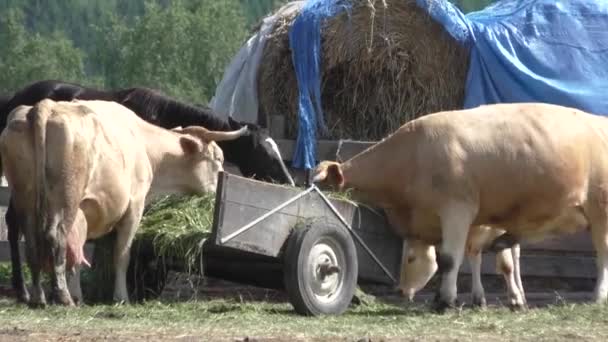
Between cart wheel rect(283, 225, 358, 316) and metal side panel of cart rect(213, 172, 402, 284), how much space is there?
0.13 meters

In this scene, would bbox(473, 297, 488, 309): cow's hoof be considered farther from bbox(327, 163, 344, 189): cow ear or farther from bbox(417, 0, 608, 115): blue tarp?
bbox(417, 0, 608, 115): blue tarp

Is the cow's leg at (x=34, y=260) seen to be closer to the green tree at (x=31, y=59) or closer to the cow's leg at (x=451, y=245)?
the cow's leg at (x=451, y=245)

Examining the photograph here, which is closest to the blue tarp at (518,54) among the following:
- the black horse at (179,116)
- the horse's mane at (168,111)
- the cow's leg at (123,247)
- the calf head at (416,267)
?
the black horse at (179,116)

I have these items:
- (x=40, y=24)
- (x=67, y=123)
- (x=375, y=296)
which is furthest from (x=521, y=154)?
(x=40, y=24)

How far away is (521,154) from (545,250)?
1.96 metres

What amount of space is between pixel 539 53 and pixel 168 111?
3.68 meters

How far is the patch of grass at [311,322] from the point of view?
337 inches

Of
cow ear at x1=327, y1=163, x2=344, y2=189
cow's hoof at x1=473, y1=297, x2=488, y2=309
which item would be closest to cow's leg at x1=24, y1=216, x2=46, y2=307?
cow ear at x1=327, y1=163, x2=344, y2=189

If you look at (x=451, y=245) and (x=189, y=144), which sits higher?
(x=189, y=144)

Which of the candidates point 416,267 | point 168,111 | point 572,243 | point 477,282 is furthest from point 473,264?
point 168,111

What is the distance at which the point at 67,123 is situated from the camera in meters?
10.2

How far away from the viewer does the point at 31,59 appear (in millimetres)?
44250

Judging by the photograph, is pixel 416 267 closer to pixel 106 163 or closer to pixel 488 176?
pixel 488 176

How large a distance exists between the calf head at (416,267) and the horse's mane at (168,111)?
2.86m
